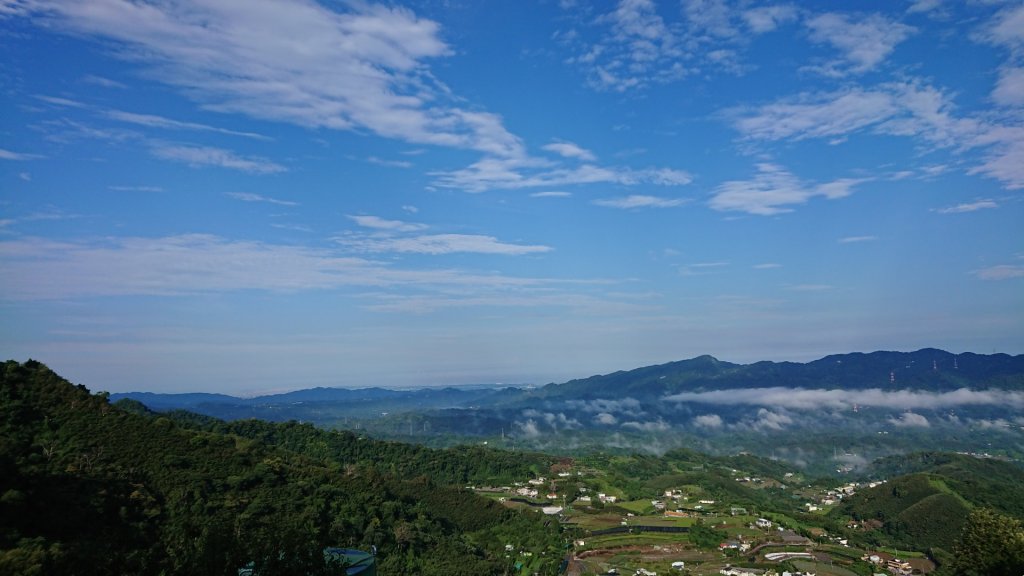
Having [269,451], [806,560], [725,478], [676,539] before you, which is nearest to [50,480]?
[269,451]

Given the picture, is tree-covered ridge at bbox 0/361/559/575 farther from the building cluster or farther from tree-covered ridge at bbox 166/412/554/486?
the building cluster

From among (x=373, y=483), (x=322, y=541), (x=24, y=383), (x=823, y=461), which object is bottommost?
(x=823, y=461)

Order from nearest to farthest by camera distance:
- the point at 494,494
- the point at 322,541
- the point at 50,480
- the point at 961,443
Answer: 1. the point at 322,541
2. the point at 50,480
3. the point at 494,494
4. the point at 961,443

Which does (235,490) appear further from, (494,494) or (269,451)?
(494,494)

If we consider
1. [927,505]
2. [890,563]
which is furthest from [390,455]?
[927,505]

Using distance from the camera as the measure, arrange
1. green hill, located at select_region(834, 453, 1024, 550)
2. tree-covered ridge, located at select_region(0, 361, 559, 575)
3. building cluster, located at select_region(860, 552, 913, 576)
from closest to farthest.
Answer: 1. tree-covered ridge, located at select_region(0, 361, 559, 575)
2. building cluster, located at select_region(860, 552, 913, 576)
3. green hill, located at select_region(834, 453, 1024, 550)

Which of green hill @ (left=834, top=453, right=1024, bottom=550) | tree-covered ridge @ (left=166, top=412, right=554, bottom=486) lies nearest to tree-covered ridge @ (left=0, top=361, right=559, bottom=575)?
tree-covered ridge @ (left=166, top=412, right=554, bottom=486)

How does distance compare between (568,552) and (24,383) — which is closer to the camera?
(24,383)

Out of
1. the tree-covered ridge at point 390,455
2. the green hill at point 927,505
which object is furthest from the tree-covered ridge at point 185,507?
the green hill at point 927,505

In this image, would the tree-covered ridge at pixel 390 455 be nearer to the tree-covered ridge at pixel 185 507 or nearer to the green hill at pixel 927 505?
the tree-covered ridge at pixel 185 507
